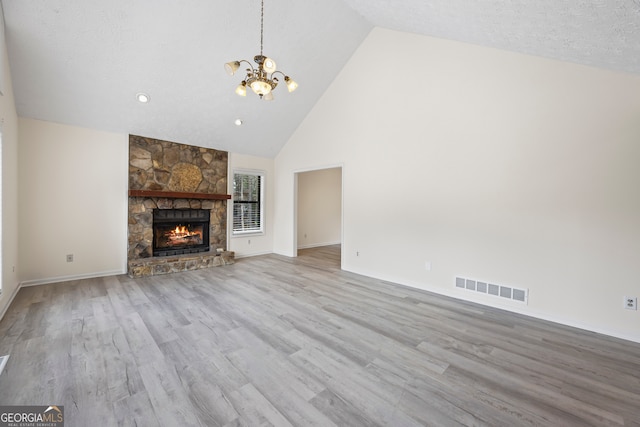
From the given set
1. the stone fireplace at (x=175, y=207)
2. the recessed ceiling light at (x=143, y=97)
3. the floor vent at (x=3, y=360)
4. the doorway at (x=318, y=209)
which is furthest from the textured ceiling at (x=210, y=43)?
the floor vent at (x=3, y=360)

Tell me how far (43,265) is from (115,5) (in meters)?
3.99

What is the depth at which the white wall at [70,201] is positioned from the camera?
13.5 ft

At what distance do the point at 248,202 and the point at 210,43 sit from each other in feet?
12.2

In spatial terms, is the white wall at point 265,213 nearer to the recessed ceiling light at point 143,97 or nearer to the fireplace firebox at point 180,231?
the fireplace firebox at point 180,231

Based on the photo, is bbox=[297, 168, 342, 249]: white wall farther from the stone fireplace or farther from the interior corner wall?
the interior corner wall

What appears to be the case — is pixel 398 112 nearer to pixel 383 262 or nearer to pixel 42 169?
pixel 383 262

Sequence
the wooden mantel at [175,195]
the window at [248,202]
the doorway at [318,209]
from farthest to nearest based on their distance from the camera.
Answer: the doorway at [318,209] < the window at [248,202] < the wooden mantel at [175,195]

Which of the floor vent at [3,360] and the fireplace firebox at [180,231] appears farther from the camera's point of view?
the fireplace firebox at [180,231]

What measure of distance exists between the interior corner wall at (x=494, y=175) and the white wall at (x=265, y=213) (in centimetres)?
242

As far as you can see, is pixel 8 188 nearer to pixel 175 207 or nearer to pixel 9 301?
pixel 9 301

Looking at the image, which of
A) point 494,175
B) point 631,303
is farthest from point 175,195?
point 631,303

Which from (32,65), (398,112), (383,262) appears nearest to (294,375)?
(383,262)

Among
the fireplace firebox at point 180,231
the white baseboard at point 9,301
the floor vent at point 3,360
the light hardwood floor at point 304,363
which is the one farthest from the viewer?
the fireplace firebox at point 180,231

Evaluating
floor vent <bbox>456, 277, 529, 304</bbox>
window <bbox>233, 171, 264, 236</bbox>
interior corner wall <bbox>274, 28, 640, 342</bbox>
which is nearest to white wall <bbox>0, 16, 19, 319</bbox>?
window <bbox>233, 171, 264, 236</bbox>
